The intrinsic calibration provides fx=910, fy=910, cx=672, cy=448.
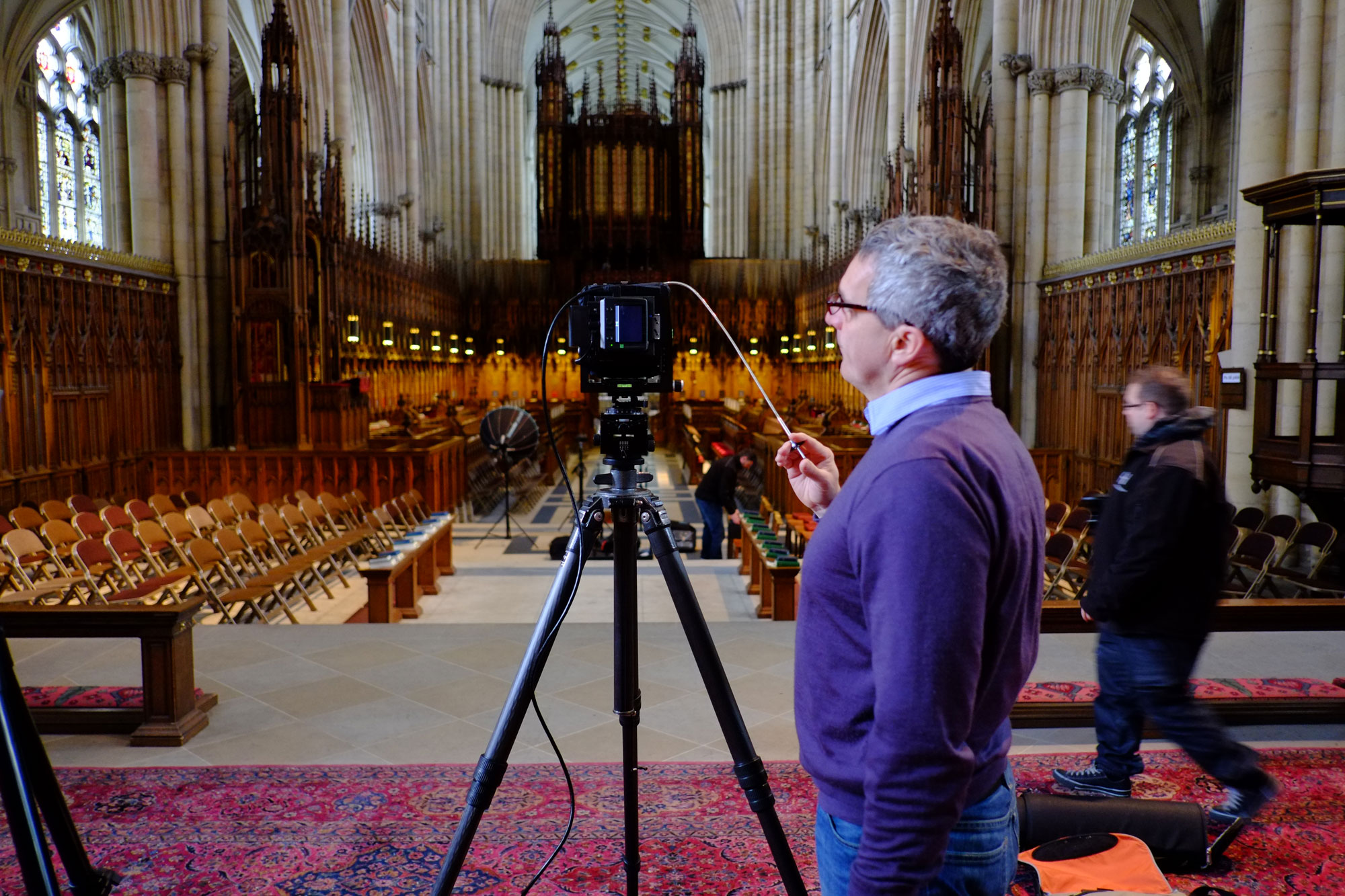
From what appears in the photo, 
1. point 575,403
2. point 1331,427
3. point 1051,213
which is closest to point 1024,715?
point 1331,427

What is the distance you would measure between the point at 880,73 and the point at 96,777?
22416mm

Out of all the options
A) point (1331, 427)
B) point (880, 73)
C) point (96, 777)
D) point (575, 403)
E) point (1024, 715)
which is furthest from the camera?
point (575, 403)

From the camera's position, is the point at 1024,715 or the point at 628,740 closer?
the point at 628,740

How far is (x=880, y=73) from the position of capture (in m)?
22.0

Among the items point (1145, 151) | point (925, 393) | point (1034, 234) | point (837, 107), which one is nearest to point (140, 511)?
point (925, 393)

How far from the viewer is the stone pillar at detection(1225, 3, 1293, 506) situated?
314 inches

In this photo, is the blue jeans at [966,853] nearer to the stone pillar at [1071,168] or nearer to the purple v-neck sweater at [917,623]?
the purple v-neck sweater at [917,623]

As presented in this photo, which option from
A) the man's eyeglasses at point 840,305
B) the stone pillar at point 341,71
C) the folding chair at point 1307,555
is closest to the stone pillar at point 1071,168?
the folding chair at point 1307,555

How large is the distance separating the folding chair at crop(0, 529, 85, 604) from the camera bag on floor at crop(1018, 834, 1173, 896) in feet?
20.5

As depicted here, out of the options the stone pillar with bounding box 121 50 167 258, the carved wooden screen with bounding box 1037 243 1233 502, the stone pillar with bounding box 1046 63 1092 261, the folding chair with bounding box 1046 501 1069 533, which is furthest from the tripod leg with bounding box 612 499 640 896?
the stone pillar with bounding box 121 50 167 258

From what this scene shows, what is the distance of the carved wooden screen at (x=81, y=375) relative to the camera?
9.63 metres

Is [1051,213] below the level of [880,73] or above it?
below

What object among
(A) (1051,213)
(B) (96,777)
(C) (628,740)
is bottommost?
(B) (96,777)

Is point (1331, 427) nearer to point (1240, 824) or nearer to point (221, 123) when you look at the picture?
point (1240, 824)
